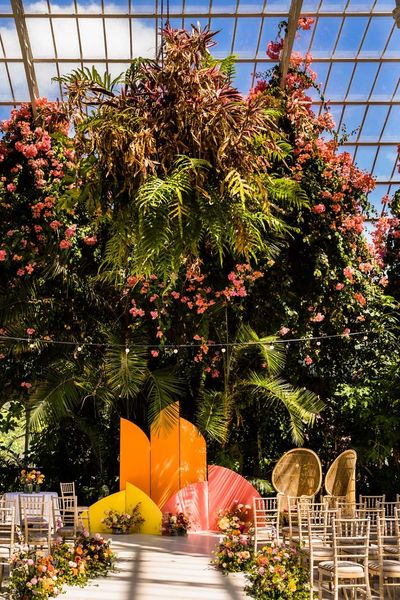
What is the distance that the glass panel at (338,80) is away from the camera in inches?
508

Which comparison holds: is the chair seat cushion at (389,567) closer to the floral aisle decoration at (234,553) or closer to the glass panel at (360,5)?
the floral aisle decoration at (234,553)

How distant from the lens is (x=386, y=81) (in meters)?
13.2

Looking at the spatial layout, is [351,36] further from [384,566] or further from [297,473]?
[384,566]

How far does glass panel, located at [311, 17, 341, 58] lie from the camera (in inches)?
484

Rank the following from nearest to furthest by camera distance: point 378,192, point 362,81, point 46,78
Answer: point 46,78
point 362,81
point 378,192

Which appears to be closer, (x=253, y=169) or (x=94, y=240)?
(x=253, y=169)

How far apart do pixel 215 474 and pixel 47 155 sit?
4678mm

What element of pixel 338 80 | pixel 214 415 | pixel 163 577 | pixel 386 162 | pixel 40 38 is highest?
pixel 40 38

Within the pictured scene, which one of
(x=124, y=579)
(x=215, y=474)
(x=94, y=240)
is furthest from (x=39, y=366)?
(x=124, y=579)

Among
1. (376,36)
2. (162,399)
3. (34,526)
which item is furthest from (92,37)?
(34,526)

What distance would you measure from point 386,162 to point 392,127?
81cm

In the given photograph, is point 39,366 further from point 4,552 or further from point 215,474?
point 4,552

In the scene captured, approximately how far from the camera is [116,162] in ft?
11.1

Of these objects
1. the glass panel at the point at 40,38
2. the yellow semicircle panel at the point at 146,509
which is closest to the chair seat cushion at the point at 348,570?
the yellow semicircle panel at the point at 146,509
